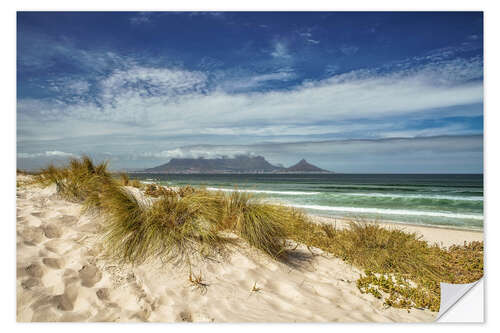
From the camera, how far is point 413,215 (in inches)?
367

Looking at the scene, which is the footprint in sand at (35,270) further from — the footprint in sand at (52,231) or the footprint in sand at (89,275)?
the footprint in sand at (52,231)

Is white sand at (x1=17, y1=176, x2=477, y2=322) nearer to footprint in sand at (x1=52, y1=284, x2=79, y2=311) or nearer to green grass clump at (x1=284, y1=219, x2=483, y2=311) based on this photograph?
footprint in sand at (x1=52, y1=284, x2=79, y2=311)

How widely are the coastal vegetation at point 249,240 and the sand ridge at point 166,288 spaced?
0.15 metres

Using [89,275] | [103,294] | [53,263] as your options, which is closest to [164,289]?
[103,294]

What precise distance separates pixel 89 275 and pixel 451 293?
381 cm

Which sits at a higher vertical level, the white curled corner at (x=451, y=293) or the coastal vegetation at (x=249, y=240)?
the coastal vegetation at (x=249, y=240)

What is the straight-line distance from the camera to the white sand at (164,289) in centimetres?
235

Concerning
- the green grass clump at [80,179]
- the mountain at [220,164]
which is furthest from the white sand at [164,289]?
the mountain at [220,164]

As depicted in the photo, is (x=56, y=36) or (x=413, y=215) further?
(x=413, y=215)

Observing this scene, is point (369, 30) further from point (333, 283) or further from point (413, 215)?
point (413, 215)

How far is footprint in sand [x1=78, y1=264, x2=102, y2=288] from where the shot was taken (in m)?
2.52

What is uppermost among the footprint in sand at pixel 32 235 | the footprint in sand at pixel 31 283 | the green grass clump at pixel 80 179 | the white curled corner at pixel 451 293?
the green grass clump at pixel 80 179

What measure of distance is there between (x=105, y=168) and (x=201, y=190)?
238cm
